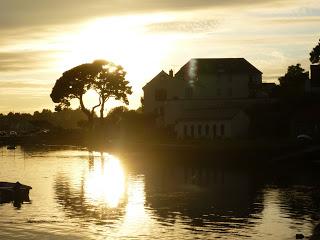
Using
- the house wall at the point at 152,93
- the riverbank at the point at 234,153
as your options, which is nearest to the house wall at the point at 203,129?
the riverbank at the point at 234,153

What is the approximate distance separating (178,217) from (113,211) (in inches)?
287

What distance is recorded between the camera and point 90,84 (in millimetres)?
188750

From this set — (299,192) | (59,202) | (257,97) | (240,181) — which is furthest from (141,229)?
(257,97)

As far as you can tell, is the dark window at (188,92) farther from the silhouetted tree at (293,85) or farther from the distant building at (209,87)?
the silhouetted tree at (293,85)

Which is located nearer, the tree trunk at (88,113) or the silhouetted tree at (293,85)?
the silhouetted tree at (293,85)

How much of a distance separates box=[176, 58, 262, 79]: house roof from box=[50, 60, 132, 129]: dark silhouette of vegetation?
71.9ft

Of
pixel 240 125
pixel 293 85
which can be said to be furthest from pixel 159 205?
pixel 293 85

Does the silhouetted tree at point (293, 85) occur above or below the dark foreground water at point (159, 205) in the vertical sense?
above

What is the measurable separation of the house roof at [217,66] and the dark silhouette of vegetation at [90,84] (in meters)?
21.9

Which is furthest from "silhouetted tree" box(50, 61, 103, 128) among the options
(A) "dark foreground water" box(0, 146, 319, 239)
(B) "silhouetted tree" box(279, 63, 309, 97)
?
(A) "dark foreground water" box(0, 146, 319, 239)

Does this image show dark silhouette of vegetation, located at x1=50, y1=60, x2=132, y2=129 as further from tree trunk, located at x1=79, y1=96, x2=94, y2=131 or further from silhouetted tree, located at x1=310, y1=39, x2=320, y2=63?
silhouetted tree, located at x1=310, y1=39, x2=320, y2=63

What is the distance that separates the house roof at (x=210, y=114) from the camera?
14912 centimetres

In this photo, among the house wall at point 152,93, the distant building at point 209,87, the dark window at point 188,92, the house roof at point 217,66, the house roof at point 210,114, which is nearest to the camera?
the house roof at point 210,114

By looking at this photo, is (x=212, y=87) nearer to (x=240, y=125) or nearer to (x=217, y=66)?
(x=217, y=66)
